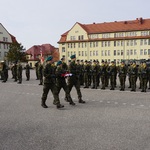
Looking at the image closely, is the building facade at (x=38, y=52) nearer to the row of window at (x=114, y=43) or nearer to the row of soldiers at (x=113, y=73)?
the row of window at (x=114, y=43)

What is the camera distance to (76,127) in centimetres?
687

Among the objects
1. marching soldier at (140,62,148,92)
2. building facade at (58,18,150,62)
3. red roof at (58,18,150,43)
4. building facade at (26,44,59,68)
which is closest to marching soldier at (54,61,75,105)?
marching soldier at (140,62,148,92)

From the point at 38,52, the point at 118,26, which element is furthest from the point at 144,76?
the point at 38,52

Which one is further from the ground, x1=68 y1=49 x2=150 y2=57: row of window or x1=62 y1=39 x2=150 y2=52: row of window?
x1=62 y1=39 x2=150 y2=52: row of window

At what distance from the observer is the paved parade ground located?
5457 mm

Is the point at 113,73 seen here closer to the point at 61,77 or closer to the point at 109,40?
→ the point at 61,77

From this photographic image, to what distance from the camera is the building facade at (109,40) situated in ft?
243

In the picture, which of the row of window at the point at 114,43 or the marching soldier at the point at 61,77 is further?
the row of window at the point at 114,43

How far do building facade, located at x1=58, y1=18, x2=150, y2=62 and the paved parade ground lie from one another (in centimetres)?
6523

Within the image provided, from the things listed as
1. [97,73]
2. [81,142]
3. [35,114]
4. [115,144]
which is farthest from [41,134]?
[97,73]

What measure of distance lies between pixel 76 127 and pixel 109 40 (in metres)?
72.9

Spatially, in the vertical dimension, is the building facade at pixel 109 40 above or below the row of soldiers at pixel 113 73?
above

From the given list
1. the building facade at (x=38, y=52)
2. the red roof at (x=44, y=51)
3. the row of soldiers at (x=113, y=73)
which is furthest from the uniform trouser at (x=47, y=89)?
the red roof at (x=44, y=51)

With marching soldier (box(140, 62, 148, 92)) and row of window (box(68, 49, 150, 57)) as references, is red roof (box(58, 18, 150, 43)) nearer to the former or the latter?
row of window (box(68, 49, 150, 57))
